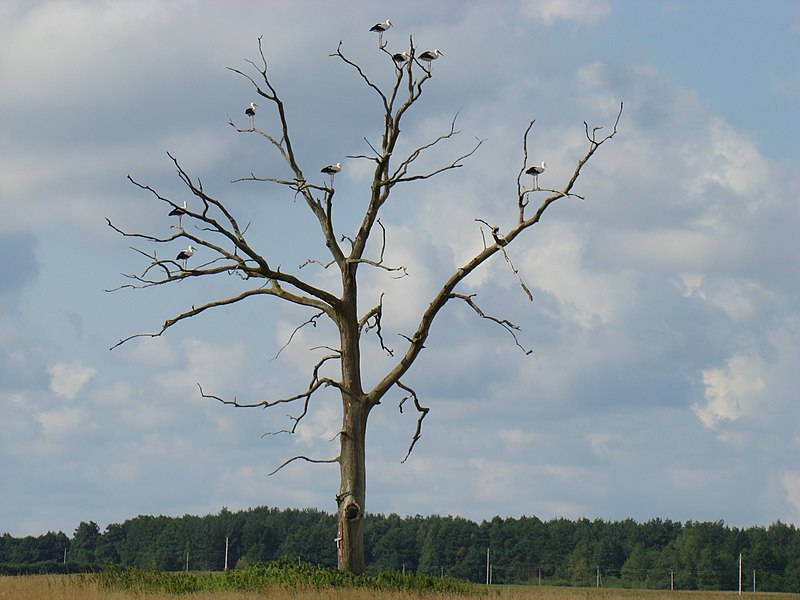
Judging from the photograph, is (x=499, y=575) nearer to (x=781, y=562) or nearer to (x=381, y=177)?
(x=781, y=562)

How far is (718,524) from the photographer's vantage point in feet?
336

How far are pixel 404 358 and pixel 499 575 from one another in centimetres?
7536

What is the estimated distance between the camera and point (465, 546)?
101 m

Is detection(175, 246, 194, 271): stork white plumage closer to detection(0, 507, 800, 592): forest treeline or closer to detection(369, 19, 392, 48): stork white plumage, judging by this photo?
detection(369, 19, 392, 48): stork white plumage

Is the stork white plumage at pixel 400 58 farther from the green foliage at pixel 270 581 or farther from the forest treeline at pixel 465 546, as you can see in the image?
the forest treeline at pixel 465 546

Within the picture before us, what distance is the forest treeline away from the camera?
92.3 meters

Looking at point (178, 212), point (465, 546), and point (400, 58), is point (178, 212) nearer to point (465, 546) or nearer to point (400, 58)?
point (400, 58)

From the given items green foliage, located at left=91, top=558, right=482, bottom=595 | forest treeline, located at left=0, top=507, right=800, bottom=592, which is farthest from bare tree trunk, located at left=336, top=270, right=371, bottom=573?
forest treeline, located at left=0, top=507, right=800, bottom=592

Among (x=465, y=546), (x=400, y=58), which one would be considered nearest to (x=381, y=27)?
(x=400, y=58)

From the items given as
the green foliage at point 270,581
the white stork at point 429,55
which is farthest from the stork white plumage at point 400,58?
the green foliage at point 270,581

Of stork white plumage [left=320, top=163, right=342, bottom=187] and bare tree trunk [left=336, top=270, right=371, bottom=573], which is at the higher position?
stork white plumage [left=320, top=163, right=342, bottom=187]

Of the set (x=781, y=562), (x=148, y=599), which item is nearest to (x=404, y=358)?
(x=148, y=599)

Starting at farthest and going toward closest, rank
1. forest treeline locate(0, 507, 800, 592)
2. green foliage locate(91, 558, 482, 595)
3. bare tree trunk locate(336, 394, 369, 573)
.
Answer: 1. forest treeline locate(0, 507, 800, 592)
2. bare tree trunk locate(336, 394, 369, 573)
3. green foliage locate(91, 558, 482, 595)

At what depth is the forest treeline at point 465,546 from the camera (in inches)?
3634
